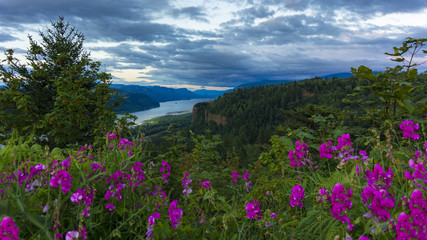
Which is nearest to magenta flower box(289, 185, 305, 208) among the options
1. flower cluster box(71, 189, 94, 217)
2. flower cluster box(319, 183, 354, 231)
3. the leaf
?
flower cluster box(319, 183, 354, 231)

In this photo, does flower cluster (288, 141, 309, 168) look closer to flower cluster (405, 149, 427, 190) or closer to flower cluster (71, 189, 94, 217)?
flower cluster (405, 149, 427, 190)

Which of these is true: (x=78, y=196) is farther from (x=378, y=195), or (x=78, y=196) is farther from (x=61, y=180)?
(x=378, y=195)

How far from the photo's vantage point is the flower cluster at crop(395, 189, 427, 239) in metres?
1.28

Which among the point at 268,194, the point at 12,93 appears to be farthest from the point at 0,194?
the point at 12,93

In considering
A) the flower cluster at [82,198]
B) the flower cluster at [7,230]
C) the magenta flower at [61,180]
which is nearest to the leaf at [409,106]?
the flower cluster at [82,198]

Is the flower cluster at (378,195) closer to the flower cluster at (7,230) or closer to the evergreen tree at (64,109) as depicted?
the flower cluster at (7,230)

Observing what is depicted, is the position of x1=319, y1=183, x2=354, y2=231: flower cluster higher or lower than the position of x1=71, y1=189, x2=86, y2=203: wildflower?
lower

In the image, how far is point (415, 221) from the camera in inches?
50.6

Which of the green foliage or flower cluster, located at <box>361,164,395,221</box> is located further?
the green foliage

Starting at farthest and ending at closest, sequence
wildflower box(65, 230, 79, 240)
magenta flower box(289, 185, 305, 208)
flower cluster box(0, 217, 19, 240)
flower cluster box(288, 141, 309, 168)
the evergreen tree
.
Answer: the evergreen tree < flower cluster box(288, 141, 309, 168) < magenta flower box(289, 185, 305, 208) < wildflower box(65, 230, 79, 240) < flower cluster box(0, 217, 19, 240)

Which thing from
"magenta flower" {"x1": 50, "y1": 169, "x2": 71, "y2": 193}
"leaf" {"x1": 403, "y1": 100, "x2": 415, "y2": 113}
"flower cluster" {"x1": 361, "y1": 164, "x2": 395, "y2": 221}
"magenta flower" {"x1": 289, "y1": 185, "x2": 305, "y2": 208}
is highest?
"leaf" {"x1": 403, "y1": 100, "x2": 415, "y2": 113}

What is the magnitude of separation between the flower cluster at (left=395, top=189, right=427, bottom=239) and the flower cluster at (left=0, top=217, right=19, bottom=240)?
2.21m

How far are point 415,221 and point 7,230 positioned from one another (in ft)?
7.66

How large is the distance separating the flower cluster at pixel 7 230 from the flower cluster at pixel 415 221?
2210 mm
